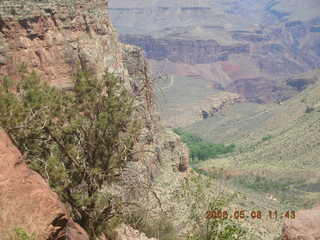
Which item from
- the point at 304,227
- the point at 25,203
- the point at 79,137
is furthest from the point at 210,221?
the point at 25,203

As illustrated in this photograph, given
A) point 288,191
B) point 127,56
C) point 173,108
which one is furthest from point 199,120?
point 127,56

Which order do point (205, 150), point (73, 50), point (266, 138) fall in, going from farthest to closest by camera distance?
1. point (205, 150)
2. point (266, 138)
3. point (73, 50)


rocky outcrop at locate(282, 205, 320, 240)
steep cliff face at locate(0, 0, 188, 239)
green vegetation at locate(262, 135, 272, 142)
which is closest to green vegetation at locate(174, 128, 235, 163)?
green vegetation at locate(262, 135, 272, 142)

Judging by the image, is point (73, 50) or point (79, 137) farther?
point (73, 50)

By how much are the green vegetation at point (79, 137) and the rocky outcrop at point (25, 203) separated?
9.45 ft

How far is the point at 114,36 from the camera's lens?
149ft

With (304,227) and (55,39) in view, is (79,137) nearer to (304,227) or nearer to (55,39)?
(304,227)

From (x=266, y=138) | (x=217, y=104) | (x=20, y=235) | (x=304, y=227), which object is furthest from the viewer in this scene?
(x=217, y=104)

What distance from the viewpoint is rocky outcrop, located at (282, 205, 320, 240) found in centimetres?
1814

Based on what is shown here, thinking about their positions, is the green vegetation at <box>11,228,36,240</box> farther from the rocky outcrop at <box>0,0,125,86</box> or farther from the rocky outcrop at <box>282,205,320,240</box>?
the rocky outcrop at <box>0,0,125,86</box>

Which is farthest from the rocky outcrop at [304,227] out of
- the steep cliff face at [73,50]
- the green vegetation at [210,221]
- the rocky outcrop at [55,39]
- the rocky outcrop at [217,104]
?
the rocky outcrop at [217,104]

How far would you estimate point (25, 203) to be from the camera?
12680mm

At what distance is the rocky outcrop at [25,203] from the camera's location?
487 inches

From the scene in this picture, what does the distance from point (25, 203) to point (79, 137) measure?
18.0 ft
